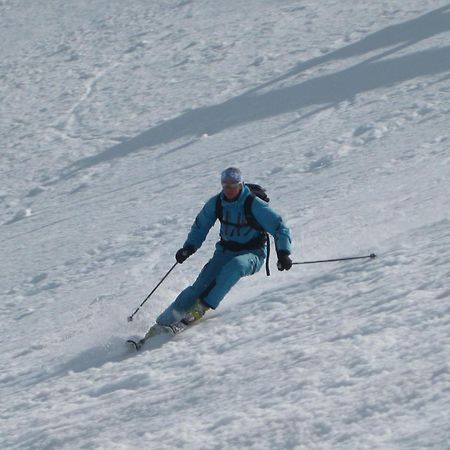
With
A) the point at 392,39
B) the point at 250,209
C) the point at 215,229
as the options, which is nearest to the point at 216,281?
the point at 250,209

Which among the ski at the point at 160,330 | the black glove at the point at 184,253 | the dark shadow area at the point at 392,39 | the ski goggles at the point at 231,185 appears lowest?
the ski at the point at 160,330

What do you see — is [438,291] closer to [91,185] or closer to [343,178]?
[343,178]

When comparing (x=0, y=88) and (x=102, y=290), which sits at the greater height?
(x=0, y=88)

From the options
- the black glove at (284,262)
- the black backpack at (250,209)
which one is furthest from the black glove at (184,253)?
the black glove at (284,262)

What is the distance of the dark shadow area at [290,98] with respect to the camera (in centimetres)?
1866

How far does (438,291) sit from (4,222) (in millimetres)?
10512

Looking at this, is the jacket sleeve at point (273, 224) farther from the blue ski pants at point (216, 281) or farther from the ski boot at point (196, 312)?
the ski boot at point (196, 312)

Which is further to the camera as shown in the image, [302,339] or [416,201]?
[416,201]

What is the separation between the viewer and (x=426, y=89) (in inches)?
695

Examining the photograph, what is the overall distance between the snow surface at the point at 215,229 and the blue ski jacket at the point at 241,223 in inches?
22.0

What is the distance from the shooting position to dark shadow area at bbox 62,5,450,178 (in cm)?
1866

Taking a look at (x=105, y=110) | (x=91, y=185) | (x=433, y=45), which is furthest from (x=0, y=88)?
(x=433, y=45)

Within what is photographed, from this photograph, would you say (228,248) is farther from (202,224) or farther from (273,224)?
(273,224)

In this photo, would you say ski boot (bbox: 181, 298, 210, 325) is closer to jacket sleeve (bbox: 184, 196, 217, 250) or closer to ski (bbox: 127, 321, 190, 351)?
ski (bbox: 127, 321, 190, 351)
